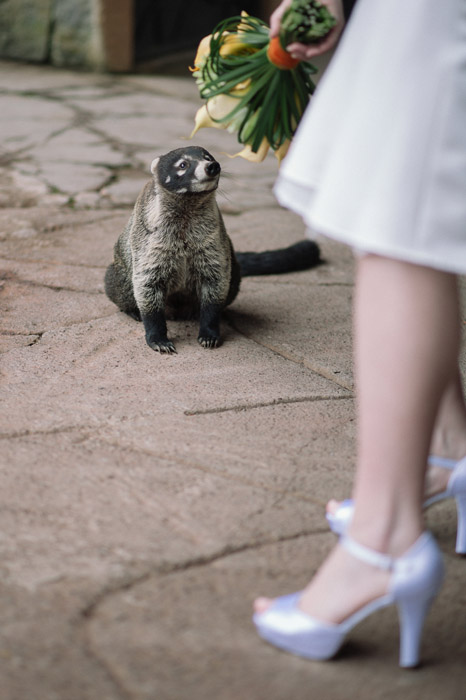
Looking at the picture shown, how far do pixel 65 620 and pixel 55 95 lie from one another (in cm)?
623

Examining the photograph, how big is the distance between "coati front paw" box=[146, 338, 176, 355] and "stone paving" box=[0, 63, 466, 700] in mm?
32

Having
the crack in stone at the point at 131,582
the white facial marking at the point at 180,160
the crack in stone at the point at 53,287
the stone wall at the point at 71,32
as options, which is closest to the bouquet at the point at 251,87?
the white facial marking at the point at 180,160

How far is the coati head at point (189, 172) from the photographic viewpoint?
2660mm

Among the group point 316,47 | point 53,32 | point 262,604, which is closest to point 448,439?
point 262,604

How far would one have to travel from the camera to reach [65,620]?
4.43 ft

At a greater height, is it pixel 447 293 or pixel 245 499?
pixel 447 293

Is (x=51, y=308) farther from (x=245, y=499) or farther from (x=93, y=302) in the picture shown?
(x=245, y=499)

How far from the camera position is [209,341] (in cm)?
275

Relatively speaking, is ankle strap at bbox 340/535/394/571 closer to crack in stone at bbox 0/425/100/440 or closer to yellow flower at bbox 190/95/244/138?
crack in stone at bbox 0/425/100/440

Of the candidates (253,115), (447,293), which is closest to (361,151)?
(447,293)

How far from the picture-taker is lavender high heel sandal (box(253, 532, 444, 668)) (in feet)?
4.07

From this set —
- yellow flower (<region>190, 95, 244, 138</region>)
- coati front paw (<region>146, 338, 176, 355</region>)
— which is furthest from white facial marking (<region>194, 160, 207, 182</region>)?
yellow flower (<region>190, 95, 244, 138</region>)

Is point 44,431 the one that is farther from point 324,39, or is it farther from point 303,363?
point 324,39

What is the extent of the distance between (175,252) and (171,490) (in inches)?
49.0
